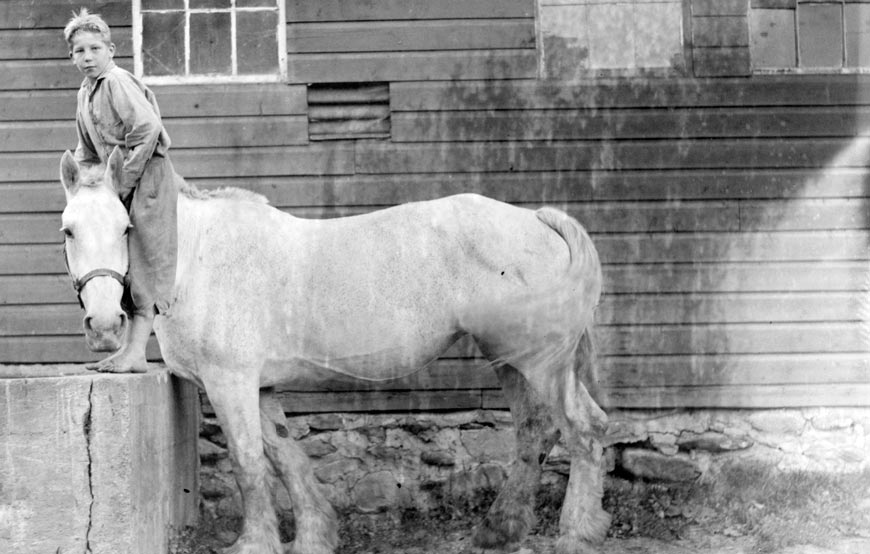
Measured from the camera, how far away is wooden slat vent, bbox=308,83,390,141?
21.8 ft

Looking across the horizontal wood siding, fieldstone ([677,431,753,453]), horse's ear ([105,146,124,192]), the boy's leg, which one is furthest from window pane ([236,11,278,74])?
fieldstone ([677,431,753,453])

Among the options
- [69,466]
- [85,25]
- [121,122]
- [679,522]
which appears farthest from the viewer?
[679,522]

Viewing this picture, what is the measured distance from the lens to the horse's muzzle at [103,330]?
4.86 m

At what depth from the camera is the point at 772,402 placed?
6.58m

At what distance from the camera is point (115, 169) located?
197 inches

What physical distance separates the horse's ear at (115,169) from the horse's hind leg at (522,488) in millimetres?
2424

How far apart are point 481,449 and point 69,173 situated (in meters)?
3.04

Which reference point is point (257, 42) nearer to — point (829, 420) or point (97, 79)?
point (97, 79)

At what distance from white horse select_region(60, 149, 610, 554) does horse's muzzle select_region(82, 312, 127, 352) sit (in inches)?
14.4

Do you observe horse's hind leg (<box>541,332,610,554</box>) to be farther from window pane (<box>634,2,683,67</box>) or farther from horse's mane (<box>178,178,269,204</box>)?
window pane (<box>634,2,683,67</box>)

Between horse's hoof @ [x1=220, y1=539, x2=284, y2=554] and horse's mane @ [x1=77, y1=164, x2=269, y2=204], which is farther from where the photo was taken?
horse's hoof @ [x1=220, y1=539, x2=284, y2=554]

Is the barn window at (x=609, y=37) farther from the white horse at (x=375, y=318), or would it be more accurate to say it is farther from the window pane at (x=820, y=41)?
the white horse at (x=375, y=318)

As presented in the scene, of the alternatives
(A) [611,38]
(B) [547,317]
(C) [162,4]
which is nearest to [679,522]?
(B) [547,317]

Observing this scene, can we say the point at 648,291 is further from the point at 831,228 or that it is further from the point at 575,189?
the point at 831,228
